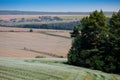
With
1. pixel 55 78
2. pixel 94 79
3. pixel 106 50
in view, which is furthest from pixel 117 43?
pixel 55 78

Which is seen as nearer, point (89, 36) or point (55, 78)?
point (55, 78)

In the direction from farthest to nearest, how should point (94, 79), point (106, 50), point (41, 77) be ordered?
1. point (106, 50)
2. point (94, 79)
3. point (41, 77)

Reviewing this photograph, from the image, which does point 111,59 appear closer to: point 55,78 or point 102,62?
point 102,62

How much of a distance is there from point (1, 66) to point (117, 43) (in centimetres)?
2225

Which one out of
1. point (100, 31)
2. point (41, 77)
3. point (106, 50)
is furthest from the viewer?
point (100, 31)

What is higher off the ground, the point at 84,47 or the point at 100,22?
the point at 100,22

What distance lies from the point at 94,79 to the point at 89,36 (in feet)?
75.5

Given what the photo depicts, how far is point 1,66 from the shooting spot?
1559 inches

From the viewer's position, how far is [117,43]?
54281mm

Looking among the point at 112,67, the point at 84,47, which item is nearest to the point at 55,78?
the point at 112,67

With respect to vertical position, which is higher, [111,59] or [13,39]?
[111,59]

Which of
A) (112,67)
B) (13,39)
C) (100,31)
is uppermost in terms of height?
(100,31)

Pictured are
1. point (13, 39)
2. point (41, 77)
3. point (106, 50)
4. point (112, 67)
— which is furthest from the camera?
point (13, 39)

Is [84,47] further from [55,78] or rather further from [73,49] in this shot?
[55,78]
